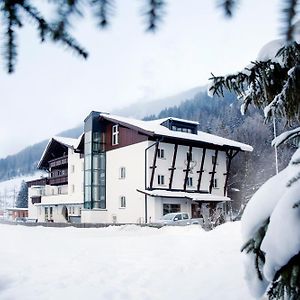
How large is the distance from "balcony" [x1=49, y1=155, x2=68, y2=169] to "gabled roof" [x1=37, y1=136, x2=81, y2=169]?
3.64 feet

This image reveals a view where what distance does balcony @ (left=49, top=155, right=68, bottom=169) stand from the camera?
4278 cm

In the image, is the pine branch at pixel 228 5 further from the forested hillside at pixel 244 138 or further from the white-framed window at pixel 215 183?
the white-framed window at pixel 215 183

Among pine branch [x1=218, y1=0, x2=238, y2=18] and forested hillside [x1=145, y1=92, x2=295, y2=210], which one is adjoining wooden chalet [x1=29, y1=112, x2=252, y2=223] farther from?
pine branch [x1=218, y1=0, x2=238, y2=18]

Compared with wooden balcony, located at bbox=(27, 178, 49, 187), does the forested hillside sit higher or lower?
higher

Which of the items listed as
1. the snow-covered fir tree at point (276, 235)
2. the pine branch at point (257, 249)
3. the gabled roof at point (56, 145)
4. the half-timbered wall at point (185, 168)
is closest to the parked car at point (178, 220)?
the half-timbered wall at point (185, 168)

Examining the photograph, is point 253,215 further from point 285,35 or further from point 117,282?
point 117,282

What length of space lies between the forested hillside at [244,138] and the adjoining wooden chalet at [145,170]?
15.0 feet

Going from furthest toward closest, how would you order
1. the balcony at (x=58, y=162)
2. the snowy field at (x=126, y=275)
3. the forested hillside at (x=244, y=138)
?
the forested hillside at (x=244, y=138), the balcony at (x=58, y=162), the snowy field at (x=126, y=275)

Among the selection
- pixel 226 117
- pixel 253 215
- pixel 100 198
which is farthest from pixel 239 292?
pixel 226 117

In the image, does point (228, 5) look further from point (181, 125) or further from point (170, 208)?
point (181, 125)

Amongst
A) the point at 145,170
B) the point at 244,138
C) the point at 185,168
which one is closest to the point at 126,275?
the point at 145,170

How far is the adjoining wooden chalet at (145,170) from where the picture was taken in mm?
31172

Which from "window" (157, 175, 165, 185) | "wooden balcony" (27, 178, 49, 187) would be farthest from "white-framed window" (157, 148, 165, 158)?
"wooden balcony" (27, 178, 49, 187)

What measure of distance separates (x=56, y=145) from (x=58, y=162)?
2148mm
